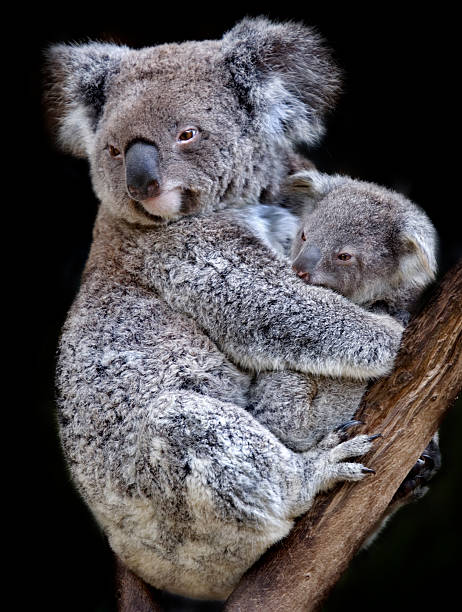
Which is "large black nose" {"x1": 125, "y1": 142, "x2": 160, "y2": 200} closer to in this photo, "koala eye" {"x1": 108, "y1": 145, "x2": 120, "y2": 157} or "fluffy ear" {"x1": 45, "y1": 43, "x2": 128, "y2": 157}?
"koala eye" {"x1": 108, "y1": 145, "x2": 120, "y2": 157}

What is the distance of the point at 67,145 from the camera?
11.4ft

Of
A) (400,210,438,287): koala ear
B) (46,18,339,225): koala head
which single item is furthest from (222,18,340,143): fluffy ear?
(400,210,438,287): koala ear

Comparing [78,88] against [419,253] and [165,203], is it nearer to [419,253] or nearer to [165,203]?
[165,203]

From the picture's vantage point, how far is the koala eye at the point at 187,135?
2.83m

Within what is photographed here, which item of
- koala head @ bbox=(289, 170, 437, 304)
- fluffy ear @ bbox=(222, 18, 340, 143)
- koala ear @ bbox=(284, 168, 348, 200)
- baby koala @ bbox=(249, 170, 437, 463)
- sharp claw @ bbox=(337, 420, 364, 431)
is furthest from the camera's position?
koala ear @ bbox=(284, 168, 348, 200)

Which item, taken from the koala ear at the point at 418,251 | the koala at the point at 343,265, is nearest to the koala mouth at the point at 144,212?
the koala at the point at 343,265

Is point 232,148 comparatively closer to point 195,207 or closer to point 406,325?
point 195,207

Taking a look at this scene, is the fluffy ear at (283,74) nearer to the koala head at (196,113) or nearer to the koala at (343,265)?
the koala head at (196,113)

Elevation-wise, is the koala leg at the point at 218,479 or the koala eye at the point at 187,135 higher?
the koala eye at the point at 187,135

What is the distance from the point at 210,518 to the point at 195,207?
48.8 inches

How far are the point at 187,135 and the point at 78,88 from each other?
2.26 feet

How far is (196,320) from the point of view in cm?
296

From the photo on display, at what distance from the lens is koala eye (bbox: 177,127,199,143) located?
2.83m

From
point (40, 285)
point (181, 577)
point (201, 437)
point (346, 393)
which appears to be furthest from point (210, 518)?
point (40, 285)
